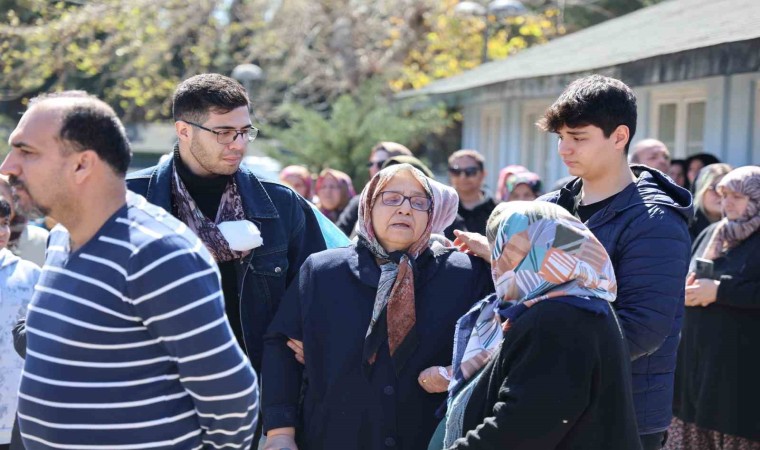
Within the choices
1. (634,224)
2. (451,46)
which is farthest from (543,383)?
(451,46)

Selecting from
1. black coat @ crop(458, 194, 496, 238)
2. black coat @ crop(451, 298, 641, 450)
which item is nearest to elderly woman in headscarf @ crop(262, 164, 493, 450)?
black coat @ crop(451, 298, 641, 450)

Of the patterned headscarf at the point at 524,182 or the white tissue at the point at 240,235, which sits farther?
the patterned headscarf at the point at 524,182

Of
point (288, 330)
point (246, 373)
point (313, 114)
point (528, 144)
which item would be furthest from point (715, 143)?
point (313, 114)

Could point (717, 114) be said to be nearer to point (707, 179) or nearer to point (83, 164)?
point (707, 179)

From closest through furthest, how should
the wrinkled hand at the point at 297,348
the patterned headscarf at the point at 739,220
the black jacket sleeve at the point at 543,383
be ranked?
1. the black jacket sleeve at the point at 543,383
2. the wrinkled hand at the point at 297,348
3. the patterned headscarf at the point at 739,220

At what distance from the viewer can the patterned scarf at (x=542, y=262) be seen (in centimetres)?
281

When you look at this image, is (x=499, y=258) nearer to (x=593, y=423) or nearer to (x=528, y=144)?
(x=593, y=423)

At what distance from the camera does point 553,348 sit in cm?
274

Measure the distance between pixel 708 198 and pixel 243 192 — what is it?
4174 mm

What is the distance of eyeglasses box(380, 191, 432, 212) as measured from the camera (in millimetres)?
3852

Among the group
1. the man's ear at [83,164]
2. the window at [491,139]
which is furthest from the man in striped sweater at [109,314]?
the window at [491,139]

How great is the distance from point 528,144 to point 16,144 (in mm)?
12130

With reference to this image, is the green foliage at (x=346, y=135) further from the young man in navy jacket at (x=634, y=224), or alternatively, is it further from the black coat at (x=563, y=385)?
the black coat at (x=563, y=385)

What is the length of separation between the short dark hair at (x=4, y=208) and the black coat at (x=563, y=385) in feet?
8.36
